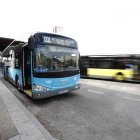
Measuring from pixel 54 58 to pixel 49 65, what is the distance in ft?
1.23

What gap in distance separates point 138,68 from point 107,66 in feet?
10.3

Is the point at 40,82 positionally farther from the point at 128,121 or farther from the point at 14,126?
the point at 128,121

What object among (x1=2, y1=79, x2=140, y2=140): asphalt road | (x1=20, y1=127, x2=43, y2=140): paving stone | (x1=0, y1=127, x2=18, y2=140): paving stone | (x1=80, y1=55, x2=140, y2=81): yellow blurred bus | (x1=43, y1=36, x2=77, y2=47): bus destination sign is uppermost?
(x1=43, y1=36, x2=77, y2=47): bus destination sign

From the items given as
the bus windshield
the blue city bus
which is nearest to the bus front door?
the blue city bus

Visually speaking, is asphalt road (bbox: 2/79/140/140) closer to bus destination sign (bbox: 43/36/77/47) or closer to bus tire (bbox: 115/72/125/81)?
bus destination sign (bbox: 43/36/77/47)

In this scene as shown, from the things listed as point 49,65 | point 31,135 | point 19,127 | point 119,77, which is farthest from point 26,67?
point 119,77

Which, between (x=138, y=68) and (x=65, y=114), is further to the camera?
(x=138, y=68)

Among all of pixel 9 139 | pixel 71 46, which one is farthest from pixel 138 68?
pixel 9 139

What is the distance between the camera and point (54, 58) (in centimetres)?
652

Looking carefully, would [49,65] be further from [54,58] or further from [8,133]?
[8,133]

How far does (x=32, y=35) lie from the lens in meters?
6.23

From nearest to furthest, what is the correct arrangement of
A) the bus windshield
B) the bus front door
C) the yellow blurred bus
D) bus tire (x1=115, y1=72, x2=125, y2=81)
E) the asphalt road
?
the asphalt road < the bus windshield < the bus front door < the yellow blurred bus < bus tire (x1=115, y1=72, x2=125, y2=81)

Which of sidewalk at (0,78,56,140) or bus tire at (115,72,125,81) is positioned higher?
bus tire at (115,72,125,81)

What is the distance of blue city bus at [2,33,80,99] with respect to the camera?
6.14 m
